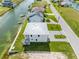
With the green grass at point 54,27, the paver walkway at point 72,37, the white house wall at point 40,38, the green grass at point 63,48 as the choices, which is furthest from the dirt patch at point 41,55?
the green grass at point 54,27

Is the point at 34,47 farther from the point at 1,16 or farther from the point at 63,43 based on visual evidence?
the point at 1,16

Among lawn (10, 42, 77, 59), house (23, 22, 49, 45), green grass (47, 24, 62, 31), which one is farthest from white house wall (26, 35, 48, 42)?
green grass (47, 24, 62, 31)

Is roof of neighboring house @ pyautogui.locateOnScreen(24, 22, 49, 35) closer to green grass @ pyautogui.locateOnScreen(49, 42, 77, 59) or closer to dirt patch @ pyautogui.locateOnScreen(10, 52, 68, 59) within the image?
green grass @ pyautogui.locateOnScreen(49, 42, 77, 59)

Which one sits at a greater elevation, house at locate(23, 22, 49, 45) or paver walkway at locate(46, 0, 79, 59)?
house at locate(23, 22, 49, 45)

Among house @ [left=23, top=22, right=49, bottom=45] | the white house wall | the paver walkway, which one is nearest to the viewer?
the paver walkway

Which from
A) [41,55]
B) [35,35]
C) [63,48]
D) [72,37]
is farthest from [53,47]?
[72,37]

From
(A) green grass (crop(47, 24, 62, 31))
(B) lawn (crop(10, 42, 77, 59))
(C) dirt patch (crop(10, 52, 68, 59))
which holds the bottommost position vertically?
(A) green grass (crop(47, 24, 62, 31))

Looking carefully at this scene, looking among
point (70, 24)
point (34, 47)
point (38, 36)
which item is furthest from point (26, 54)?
point (70, 24)

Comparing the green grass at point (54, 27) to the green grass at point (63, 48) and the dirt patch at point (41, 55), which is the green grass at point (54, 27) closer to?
the green grass at point (63, 48)

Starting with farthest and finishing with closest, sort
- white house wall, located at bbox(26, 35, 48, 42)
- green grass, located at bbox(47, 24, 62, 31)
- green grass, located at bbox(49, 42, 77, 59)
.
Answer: green grass, located at bbox(47, 24, 62, 31), white house wall, located at bbox(26, 35, 48, 42), green grass, located at bbox(49, 42, 77, 59)

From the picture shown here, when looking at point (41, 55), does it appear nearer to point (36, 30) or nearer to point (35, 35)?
point (35, 35)
